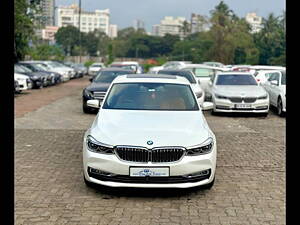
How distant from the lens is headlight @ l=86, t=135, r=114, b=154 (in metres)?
5.09

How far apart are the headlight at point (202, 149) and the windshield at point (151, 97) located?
1.18 m

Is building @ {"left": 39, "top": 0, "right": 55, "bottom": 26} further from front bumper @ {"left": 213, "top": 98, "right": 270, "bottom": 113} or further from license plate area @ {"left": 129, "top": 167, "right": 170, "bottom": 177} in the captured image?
license plate area @ {"left": 129, "top": 167, "right": 170, "bottom": 177}

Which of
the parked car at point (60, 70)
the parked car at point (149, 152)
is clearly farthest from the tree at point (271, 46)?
A: the parked car at point (149, 152)

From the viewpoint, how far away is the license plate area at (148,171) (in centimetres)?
495

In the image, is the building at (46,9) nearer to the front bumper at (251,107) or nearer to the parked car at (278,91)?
the parked car at (278,91)

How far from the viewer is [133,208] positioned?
4910 mm

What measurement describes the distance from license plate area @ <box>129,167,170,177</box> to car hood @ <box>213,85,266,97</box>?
8.85 m

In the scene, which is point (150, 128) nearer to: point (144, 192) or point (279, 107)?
point (144, 192)

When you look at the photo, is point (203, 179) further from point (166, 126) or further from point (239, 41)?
point (239, 41)

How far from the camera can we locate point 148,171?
16.2 ft

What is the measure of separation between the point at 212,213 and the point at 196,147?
821 millimetres

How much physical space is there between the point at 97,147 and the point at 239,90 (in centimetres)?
920

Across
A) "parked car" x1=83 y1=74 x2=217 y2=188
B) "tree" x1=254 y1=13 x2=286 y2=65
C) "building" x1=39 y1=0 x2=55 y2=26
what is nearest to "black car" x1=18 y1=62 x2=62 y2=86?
"building" x1=39 y1=0 x2=55 y2=26
